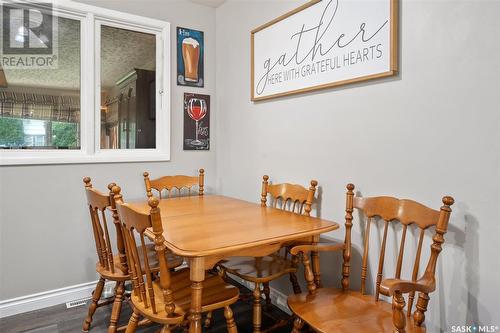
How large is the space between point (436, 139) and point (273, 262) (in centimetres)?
116

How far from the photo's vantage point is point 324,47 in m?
2.03

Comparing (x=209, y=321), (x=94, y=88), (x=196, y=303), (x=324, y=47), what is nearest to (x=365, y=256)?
(x=196, y=303)

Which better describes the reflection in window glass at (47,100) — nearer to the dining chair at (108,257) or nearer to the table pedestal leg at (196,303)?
the dining chair at (108,257)

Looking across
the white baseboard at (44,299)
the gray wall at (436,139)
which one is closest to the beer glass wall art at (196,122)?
the gray wall at (436,139)

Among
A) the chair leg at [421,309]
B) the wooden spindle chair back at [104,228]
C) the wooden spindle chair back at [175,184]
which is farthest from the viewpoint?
the wooden spindle chair back at [175,184]

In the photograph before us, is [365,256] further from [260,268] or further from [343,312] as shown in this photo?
[260,268]

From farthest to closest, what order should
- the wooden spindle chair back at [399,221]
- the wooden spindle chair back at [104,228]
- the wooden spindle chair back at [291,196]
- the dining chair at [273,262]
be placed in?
1. the wooden spindle chair back at [291,196]
2. the dining chair at [273,262]
3. the wooden spindle chair back at [104,228]
4. the wooden spindle chair back at [399,221]

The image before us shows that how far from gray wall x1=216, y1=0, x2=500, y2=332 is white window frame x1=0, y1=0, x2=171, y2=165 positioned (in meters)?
1.24

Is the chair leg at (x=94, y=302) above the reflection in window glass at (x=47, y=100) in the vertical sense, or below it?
below

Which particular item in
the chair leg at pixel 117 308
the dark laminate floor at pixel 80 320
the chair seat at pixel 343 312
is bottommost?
the dark laminate floor at pixel 80 320

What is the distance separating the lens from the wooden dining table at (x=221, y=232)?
1.33m

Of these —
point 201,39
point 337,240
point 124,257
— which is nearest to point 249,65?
point 201,39

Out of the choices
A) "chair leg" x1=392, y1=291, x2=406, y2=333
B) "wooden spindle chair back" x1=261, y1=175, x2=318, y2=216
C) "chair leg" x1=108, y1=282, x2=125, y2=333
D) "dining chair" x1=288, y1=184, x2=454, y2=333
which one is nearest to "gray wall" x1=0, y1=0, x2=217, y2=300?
"chair leg" x1=108, y1=282, x2=125, y2=333

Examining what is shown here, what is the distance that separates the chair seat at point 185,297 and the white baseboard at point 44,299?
3.84 ft
